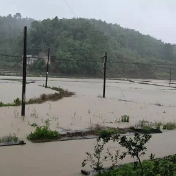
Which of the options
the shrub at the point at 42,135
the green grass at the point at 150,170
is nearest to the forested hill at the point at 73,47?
the shrub at the point at 42,135

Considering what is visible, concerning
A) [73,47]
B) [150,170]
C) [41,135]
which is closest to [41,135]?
[41,135]

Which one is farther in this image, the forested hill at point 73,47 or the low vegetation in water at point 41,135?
the forested hill at point 73,47

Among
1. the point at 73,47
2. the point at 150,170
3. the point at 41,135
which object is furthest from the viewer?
the point at 73,47

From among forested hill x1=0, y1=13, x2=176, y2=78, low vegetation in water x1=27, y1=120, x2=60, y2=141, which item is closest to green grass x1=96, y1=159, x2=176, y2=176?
low vegetation in water x1=27, y1=120, x2=60, y2=141

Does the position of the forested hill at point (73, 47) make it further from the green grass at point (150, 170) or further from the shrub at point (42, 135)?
the green grass at point (150, 170)

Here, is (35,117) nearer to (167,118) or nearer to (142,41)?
(167,118)

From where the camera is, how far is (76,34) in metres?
67.8

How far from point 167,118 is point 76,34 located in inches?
2231

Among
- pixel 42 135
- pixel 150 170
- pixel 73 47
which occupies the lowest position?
pixel 42 135

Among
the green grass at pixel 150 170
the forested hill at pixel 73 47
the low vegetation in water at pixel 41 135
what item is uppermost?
the forested hill at pixel 73 47

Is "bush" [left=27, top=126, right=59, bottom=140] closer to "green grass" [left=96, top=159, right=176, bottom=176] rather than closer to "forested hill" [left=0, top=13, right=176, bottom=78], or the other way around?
"green grass" [left=96, top=159, right=176, bottom=176]

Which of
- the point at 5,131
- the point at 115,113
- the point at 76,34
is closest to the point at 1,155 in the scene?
the point at 5,131

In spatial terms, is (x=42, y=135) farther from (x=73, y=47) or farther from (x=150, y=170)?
(x=73, y=47)

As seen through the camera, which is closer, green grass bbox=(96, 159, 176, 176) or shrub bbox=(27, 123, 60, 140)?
green grass bbox=(96, 159, 176, 176)
